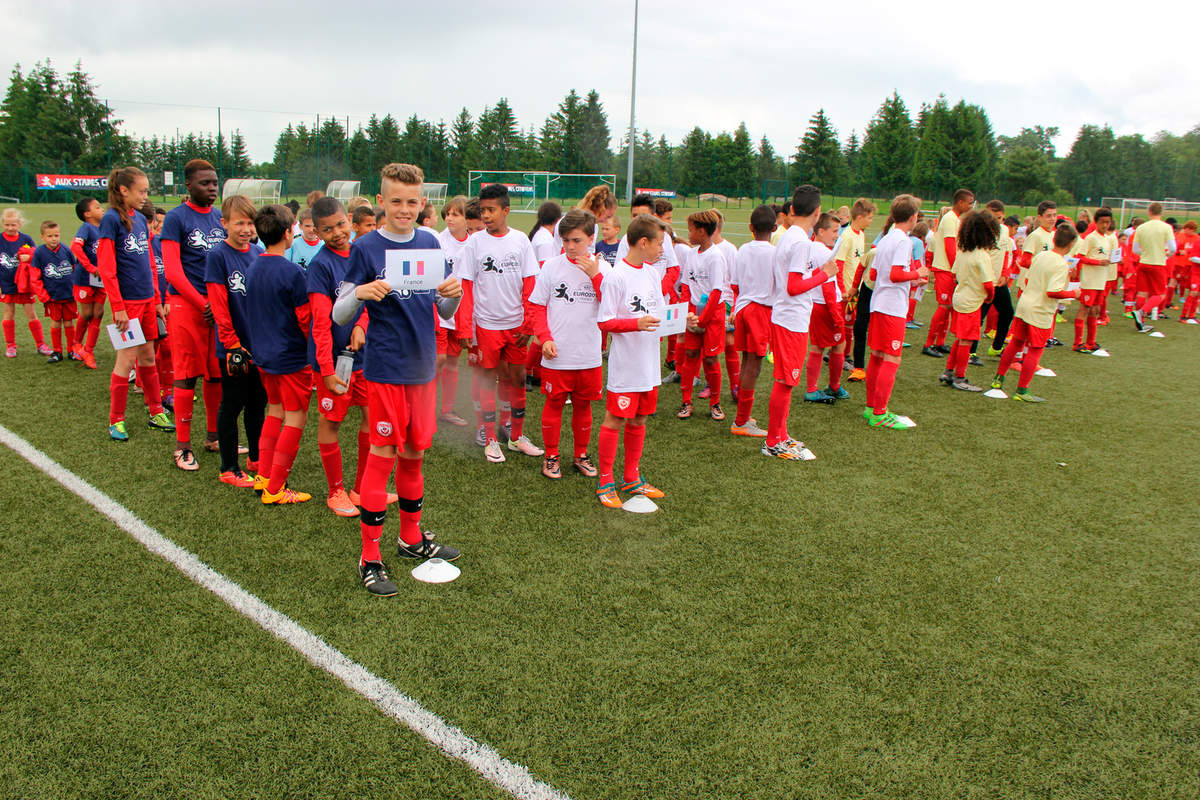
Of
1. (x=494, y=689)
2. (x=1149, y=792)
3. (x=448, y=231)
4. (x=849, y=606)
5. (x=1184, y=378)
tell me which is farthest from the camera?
(x=1184, y=378)

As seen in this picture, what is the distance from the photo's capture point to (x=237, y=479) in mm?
5086

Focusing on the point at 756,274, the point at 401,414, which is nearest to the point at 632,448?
the point at 401,414

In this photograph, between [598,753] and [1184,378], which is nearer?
[598,753]

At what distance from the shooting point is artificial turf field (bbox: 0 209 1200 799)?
2666 mm

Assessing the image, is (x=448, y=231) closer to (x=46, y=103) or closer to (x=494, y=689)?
(x=494, y=689)

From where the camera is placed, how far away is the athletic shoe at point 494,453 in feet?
19.0

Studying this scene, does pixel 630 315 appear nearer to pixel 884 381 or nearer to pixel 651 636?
pixel 651 636

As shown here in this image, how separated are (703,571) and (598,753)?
5.14 ft

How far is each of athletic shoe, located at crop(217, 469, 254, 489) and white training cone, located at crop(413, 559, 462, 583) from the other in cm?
186

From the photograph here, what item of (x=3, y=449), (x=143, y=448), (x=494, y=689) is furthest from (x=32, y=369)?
(x=494, y=689)

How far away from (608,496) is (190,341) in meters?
3.22

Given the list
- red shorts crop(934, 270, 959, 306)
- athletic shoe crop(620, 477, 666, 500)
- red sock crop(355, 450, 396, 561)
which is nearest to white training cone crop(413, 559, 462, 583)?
red sock crop(355, 450, 396, 561)

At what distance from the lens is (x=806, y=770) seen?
105 inches

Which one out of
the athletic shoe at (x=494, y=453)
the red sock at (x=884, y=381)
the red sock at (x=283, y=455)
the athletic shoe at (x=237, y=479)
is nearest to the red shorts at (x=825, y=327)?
the red sock at (x=884, y=381)
